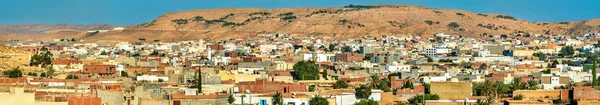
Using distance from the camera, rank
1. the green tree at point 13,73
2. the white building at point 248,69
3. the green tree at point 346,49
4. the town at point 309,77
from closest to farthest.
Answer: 1. the town at point 309,77
2. the green tree at point 13,73
3. the white building at point 248,69
4. the green tree at point 346,49

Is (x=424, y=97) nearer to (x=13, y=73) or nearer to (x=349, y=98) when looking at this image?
(x=349, y=98)

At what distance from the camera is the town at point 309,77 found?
178ft

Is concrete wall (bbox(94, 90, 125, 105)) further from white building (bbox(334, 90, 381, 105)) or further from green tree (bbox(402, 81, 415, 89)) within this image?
green tree (bbox(402, 81, 415, 89))

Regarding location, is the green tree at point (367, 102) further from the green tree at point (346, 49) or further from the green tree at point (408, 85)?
the green tree at point (346, 49)

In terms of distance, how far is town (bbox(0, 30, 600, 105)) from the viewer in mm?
54312

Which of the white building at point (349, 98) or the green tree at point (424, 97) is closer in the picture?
the white building at point (349, 98)

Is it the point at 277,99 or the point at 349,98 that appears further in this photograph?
the point at 349,98

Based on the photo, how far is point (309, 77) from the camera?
8250 centimetres

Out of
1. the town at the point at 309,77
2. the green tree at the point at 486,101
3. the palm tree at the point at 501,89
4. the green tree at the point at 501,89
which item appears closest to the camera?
the green tree at the point at 486,101

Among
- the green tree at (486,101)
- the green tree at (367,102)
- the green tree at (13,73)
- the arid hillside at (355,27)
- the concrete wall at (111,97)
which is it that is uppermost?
the arid hillside at (355,27)

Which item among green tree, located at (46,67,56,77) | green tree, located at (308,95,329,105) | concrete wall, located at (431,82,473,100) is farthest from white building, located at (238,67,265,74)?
green tree, located at (308,95,329,105)

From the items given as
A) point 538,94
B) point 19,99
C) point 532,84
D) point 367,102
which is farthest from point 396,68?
point 19,99

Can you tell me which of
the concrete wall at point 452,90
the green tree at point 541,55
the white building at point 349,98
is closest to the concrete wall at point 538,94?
the concrete wall at point 452,90

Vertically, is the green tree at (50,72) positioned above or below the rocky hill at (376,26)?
below
